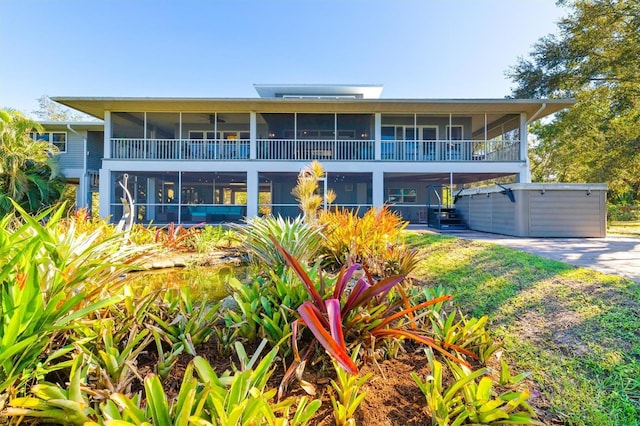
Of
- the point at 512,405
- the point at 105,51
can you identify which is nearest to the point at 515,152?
the point at 512,405

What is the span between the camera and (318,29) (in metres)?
17.6

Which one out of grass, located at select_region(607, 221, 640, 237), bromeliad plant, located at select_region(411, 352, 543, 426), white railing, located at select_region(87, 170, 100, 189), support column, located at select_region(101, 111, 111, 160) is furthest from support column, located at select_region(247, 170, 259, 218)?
grass, located at select_region(607, 221, 640, 237)

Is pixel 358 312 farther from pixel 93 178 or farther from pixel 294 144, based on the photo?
pixel 93 178

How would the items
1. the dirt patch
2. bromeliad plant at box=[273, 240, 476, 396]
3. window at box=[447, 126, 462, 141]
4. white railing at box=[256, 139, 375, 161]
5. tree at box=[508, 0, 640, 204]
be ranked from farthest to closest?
1. window at box=[447, 126, 462, 141]
2. white railing at box=[256, 139, 375, 161]
3. tree at box=[508, 0, 640, 204]
4. bromeliad plant at box=[273, 240, 476, 396]
5. the dirt patch

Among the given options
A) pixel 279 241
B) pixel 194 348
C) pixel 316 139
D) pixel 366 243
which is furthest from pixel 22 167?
pixel 194 348

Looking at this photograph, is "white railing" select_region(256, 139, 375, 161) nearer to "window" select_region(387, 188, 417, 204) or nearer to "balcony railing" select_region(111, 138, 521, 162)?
"balcony railing" select_region(111, 138, 521, 162)

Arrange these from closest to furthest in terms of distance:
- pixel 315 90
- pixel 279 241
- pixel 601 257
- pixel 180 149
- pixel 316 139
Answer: pixel 279 241 → pixel 601 257 → pixel 180 149 → pixel 316 139 → pixel 315 90

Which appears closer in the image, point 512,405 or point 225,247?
point 512,405

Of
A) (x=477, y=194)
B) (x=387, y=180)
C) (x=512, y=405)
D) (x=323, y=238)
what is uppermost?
(x=387, y=180)

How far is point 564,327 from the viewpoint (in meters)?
2.52

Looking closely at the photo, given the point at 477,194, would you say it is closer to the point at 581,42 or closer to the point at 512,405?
the point at 581,42

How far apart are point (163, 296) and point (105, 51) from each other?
23.0 meters

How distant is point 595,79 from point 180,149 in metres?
17.1

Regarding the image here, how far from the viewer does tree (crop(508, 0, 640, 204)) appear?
1222 cm
